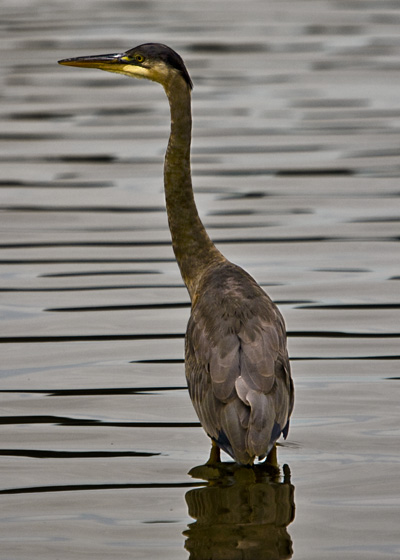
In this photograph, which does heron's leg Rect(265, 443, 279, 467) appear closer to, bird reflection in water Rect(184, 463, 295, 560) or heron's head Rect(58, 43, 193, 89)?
bird reflection in water Rect(184, 463, 295, 560)

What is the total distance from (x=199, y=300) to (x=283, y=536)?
1.78 m

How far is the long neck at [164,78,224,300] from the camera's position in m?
8.21

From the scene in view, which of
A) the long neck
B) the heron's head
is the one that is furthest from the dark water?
the heron's head

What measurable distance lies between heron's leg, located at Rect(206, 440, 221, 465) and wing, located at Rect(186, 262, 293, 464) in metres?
0.21

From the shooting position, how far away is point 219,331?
277 inches

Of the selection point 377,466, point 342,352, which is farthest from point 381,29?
point 377,466

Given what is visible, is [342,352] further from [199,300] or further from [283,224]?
[283,224]

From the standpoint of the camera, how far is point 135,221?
12.0 meters

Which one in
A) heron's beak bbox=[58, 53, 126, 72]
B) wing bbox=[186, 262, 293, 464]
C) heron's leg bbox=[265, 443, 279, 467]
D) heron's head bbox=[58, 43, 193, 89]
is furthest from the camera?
heron's beak bbox=[58, 53, 126, 72]

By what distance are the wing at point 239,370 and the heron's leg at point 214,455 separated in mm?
208

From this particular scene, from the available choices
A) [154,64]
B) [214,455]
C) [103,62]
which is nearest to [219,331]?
[214,455]

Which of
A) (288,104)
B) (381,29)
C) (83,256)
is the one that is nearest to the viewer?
(83,256)

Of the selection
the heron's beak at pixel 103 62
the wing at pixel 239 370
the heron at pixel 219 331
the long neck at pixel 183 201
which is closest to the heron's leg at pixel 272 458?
the heron at pixel 219 331

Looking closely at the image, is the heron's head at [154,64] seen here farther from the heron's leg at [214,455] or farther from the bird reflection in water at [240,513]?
the bird reflection in water at [240,513]
